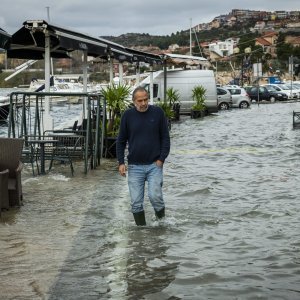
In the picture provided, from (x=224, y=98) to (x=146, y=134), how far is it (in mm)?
37398

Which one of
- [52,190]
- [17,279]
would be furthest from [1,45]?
[17,279]

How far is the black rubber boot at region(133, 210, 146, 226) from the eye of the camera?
8.34 m

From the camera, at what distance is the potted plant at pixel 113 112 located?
16047 millimetres

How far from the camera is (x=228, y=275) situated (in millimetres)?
6289

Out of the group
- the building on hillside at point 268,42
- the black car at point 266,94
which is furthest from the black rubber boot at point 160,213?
the building on hillside at point 268,42

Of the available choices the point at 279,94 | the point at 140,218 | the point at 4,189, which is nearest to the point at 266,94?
the point at 279,94

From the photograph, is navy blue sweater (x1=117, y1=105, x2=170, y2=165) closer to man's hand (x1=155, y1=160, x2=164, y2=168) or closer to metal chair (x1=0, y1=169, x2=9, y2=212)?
man's hand (x1=155, y1=160, x2=164, y2=168)

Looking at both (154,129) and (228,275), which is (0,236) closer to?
(154,129)

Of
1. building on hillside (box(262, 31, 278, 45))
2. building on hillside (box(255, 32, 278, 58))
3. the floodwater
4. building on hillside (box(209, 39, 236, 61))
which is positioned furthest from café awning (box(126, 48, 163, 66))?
building on hillside (box(262, 31, 278, 45))

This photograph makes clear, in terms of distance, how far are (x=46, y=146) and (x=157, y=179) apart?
629 centimetres

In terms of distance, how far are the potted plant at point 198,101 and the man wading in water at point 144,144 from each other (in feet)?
92.5

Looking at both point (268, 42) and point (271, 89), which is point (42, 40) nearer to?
point (271, 89)

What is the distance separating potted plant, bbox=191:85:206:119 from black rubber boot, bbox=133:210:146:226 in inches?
1104

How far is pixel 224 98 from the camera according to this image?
148 ft
